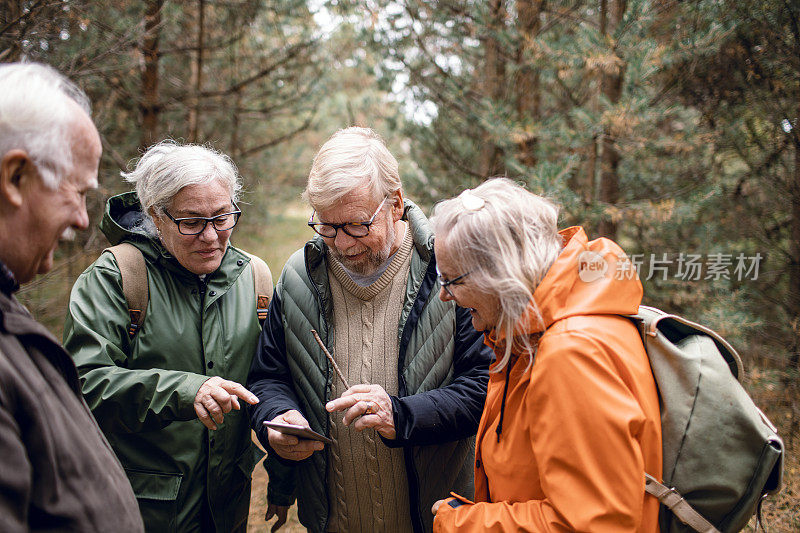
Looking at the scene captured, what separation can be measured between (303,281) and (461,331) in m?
0.70

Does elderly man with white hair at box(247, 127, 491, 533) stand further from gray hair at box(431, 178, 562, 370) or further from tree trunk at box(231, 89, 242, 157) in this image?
tree trunk at box(231, 89, 242, 157)

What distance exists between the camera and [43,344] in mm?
1205

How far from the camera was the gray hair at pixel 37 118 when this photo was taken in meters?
1.13

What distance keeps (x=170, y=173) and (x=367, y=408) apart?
1.23 meters

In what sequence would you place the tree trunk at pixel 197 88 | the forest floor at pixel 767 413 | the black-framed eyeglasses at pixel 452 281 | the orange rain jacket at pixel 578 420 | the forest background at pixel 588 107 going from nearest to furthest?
1. the orange rain jacket at pixel 578 420
2. the black-framed eyeglasses at pixel 452 281
3. the forest floor at pixel 767 413
4. the forest background at pixel 588 107
5. the tree trunk at pixel 197 88

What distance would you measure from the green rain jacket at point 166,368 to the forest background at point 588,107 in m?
2.29

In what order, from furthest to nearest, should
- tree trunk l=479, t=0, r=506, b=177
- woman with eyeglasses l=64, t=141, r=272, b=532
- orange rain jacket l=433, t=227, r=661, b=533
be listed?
1. tree trunk l=479, t=0, r=506, b=177
2. woman with eyeglasses l=64, t=141, r=272, b=532
3. orange rain jacket l=433, t=227, r=661, b=533

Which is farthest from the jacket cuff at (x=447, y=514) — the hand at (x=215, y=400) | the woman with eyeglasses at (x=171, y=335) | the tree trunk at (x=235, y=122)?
the tree trunk at (x=235, y=122)

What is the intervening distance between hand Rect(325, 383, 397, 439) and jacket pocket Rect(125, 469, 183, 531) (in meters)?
0.81

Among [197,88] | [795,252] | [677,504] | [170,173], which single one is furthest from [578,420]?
[197,88]

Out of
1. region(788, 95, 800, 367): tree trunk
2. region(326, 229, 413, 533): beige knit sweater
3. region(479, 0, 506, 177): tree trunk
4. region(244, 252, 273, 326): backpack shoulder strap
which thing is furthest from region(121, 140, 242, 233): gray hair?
region(788, 95, 800, 367): tree trunk

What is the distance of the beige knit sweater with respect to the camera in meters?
2.12

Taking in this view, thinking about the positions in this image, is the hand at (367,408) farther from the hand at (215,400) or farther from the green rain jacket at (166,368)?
the green rain jacket at (166,368)

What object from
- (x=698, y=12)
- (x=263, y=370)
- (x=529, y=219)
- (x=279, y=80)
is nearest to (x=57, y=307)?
(x=279, y=80)
